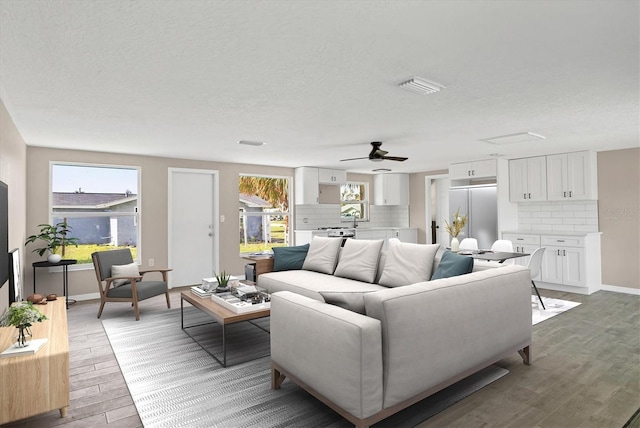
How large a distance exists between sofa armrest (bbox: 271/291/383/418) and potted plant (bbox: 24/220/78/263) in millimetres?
4205

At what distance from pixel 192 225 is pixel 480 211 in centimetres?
537

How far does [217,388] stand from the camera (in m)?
2.71

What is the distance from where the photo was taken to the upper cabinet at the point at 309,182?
304 inches

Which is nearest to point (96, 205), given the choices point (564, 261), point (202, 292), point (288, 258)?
point (202, 292)

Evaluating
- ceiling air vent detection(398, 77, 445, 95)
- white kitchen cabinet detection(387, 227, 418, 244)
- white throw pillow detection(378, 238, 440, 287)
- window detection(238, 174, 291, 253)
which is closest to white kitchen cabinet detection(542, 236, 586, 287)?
white kitchen cabinet detection(387, 227, 418, 244)

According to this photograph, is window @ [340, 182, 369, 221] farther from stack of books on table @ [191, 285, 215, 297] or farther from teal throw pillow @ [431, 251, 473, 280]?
teal throw pillow @ [431, 251, 473, 280]

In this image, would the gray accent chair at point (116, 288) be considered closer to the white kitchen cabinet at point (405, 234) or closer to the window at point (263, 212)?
Answer: the window at point (263, 212)

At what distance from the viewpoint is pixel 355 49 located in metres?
2.31

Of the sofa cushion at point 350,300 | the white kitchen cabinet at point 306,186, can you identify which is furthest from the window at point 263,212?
the sofa cushion at point 350,300

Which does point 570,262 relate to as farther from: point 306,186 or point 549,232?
point 306,186

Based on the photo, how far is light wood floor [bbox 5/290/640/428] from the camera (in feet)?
7.50

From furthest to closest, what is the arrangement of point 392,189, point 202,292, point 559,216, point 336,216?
point 392,189 < point 336,216 < point 559,216 < point 202,292

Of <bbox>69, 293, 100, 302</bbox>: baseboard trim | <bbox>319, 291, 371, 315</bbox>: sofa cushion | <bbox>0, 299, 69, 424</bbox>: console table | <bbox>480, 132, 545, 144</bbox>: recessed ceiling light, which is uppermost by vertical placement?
<bbox>480, 132, 545, 144</bbox>: recessed ceiling light

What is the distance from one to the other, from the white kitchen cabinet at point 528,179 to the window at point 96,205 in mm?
6718
